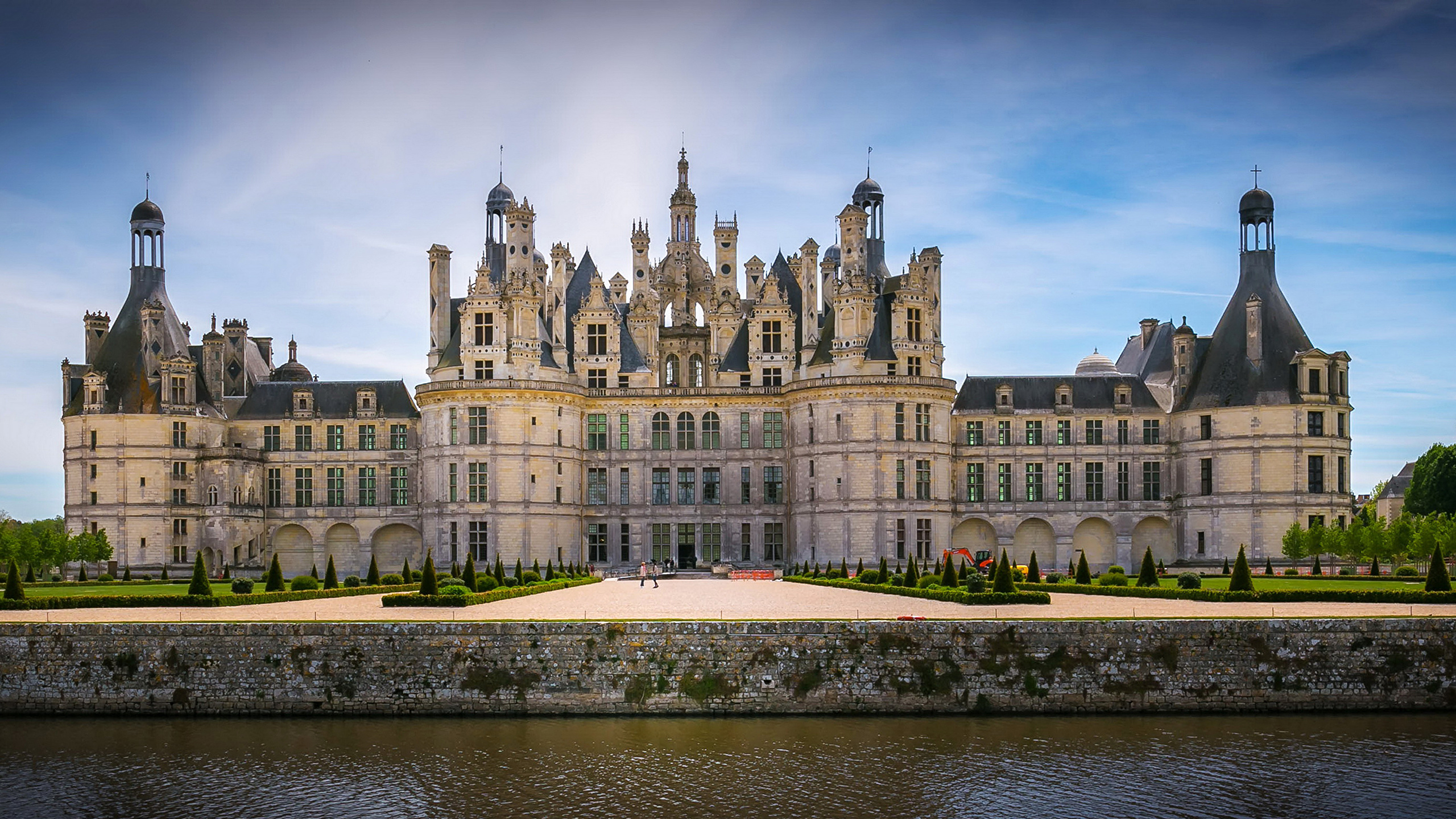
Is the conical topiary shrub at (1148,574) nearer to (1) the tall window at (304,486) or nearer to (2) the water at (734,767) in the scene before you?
(2) the water at (734,767)

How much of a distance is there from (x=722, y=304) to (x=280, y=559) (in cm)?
2854

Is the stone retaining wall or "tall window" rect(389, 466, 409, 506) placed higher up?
"tall window" rect(389, 466, 409, 506)

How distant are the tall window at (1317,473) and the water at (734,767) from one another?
131ft

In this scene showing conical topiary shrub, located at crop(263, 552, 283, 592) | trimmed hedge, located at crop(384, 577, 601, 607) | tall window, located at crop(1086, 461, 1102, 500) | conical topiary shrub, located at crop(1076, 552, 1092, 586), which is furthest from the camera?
tall window, located at crop(1086, 461, 1102, 500)

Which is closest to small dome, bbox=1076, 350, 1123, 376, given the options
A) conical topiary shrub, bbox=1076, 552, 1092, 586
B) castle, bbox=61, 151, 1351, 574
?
castle, bbox=61, 151, 1351, 574

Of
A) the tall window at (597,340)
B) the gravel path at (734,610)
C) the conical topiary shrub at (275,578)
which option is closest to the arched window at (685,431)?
the tall window at (597,340)

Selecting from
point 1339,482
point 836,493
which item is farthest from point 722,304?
point 1339,482

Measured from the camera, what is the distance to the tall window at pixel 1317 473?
7200cm

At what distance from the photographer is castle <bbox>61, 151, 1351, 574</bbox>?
73375mm

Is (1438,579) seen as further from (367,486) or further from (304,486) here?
(304,486)

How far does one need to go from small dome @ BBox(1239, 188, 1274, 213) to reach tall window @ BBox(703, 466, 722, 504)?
31590 millimetres

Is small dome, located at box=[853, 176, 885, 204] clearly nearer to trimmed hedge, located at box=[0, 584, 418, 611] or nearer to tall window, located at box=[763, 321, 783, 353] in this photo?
tall window, located at box=[763, 321, 783, 353]

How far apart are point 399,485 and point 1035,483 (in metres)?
35.2

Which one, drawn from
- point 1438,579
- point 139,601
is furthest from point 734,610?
point 1438,579
